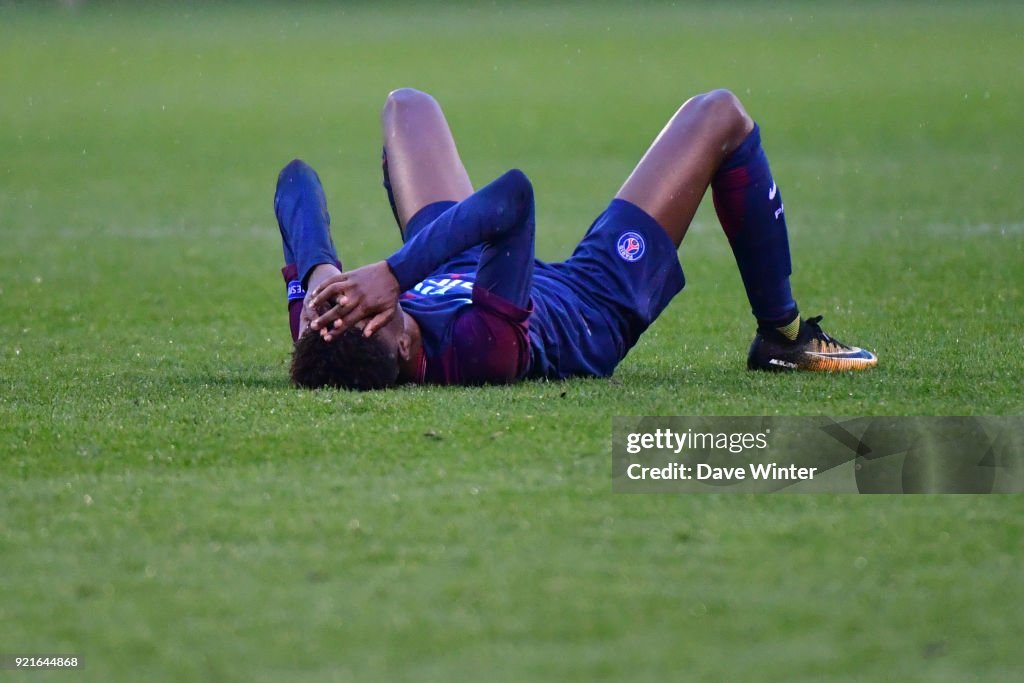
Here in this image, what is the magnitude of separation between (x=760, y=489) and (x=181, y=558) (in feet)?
5.02

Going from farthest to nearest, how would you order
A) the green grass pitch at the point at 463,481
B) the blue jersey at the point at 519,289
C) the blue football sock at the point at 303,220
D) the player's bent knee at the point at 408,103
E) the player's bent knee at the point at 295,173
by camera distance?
the player's bent knee at the point at 408,103
the player's bent knee at the point at 295,173
the blue football sock at the point at 303,220
the blue jersey at the point at 519,289
the green grass pitch at the point at 463,481

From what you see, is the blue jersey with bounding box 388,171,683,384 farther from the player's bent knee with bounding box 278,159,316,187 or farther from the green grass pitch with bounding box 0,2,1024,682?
the player's bent knee with bounding box 278,159,316,187

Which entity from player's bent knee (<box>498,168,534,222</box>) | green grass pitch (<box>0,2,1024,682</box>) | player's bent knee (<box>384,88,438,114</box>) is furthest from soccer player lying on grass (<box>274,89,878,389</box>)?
player's bent knee (<box>384,88,438,114</box>)

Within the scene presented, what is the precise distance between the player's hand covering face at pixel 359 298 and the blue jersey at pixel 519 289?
0.17 ft

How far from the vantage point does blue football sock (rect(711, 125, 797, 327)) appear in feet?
20.1

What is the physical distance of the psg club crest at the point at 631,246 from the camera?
6.08m

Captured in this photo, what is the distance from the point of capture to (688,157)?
6.10 meters

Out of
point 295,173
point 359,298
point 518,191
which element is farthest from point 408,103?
point 359,298

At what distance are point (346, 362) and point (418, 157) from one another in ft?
4.53

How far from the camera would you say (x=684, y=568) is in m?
3.81

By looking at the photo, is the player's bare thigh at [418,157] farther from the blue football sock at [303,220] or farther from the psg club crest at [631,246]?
the psg club crest at [631,246]

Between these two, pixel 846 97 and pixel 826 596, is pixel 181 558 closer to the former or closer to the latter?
pixel 826 596

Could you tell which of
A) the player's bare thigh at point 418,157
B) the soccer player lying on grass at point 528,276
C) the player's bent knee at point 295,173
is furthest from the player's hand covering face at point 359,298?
the player's bare thigh at point 418,157

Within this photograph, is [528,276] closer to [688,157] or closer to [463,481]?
[688,157]
